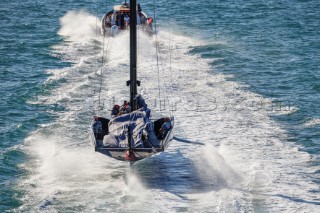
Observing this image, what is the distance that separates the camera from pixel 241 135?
39.3 m

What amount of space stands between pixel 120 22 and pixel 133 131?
104 feet

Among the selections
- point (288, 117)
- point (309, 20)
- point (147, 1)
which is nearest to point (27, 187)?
point (288, 117)

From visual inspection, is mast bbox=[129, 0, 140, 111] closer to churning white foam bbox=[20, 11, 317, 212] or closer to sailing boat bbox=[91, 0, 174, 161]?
sailing boat bbox=[91, 0, 174, 161]

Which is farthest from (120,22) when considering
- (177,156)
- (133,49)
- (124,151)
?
(124,151)

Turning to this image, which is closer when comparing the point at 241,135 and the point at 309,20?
the point at 241,135

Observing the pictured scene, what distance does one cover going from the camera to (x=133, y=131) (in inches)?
1308

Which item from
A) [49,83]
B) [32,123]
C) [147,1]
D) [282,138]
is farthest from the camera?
[147,1]

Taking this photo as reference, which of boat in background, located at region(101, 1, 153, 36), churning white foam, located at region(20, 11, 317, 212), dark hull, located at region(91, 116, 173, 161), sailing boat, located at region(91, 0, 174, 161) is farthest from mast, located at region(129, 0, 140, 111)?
boat in background, located at region(101, 1, 153, 36)

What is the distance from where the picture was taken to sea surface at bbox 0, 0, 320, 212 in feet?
105

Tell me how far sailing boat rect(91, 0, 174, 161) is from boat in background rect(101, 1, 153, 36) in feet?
90.7

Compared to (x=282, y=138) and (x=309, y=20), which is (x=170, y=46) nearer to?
(x=309, y=20)

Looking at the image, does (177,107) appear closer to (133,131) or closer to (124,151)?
(133,131)

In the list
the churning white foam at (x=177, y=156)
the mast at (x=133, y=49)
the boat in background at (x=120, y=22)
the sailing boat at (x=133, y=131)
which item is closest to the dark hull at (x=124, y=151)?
the sailing boat at (x=133, y=131)

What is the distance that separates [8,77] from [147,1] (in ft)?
105
